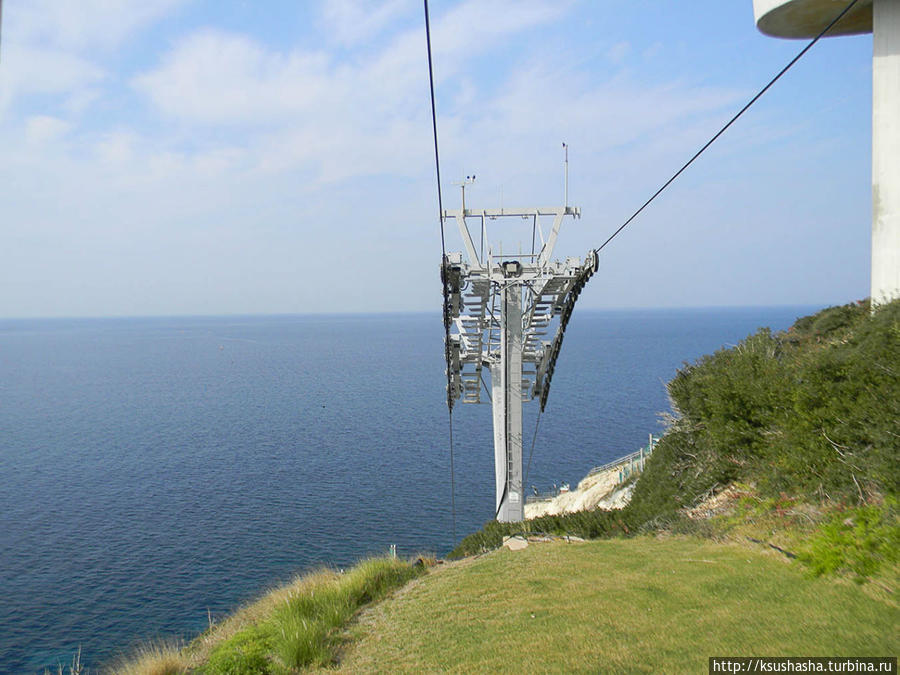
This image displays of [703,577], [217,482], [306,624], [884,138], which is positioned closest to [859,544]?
[703,577]

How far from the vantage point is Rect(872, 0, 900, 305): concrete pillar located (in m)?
19.4

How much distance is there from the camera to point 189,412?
7688cm

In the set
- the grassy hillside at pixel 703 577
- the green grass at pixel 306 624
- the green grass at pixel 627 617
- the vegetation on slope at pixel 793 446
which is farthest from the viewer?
the vegetation on slope at pixel 793 446

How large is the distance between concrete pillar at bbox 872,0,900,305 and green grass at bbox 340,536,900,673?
40.8 feet

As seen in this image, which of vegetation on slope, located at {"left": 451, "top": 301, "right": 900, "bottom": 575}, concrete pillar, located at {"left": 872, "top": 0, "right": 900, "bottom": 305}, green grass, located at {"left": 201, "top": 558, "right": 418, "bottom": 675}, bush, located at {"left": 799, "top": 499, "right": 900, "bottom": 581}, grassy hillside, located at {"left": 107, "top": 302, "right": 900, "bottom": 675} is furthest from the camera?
concrete pillar, located at {"left": 872, "top": 0, "right": 900, "bottom": 305}

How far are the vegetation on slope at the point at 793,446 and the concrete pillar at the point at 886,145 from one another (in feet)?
12.7

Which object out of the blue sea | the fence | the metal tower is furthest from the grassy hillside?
the blue sea

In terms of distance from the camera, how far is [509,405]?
21.5m

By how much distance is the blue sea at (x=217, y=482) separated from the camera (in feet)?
101

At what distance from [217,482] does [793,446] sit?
44.0 m

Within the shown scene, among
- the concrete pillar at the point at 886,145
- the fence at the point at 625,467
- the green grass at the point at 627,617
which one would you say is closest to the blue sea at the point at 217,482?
the fence at the point at 625,467

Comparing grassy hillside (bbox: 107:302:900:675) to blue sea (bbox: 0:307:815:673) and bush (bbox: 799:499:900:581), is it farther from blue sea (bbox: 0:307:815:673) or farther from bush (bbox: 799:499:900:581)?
blue sea (bbox: 0:307:815:673)

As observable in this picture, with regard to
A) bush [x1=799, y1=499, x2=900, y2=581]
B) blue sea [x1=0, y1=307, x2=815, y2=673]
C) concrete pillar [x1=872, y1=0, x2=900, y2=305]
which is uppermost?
concrete pillar [x1=872, y1=0, x2=900, y2=305]

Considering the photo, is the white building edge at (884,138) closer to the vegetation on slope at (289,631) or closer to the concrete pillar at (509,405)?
the concrete pillar at (509,405)
